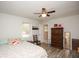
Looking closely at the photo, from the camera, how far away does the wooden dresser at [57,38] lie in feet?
15.7

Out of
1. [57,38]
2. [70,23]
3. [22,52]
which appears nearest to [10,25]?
[22,52]

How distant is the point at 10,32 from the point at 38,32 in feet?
4.47

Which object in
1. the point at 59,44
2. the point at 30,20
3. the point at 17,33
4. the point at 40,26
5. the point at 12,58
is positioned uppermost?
the point at 30,20

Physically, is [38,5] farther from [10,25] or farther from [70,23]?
[70,23]

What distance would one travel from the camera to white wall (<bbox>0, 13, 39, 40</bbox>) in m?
3.29

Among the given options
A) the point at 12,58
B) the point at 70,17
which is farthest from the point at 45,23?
the point at 12,58

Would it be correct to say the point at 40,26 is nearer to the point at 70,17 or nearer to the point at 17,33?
the point at 17,33

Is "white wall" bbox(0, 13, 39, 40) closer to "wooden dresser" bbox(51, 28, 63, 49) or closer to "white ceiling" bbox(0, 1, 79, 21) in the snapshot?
"white ceiling" bbox(0, 1, 79, 21)

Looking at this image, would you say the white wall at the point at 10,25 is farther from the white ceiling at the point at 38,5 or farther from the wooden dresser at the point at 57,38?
the wooden dresser at the point at 57,38

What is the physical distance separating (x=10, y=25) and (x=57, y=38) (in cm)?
268

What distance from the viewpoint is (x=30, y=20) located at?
4.04 meters

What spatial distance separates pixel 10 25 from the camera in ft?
11.5

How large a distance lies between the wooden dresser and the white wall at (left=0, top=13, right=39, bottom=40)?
5.69 ft

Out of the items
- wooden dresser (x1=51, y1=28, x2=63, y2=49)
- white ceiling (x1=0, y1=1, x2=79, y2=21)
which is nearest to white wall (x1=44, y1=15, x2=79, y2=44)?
wooden dresser (x1=51, y1=28, x2=63, y2=49)
